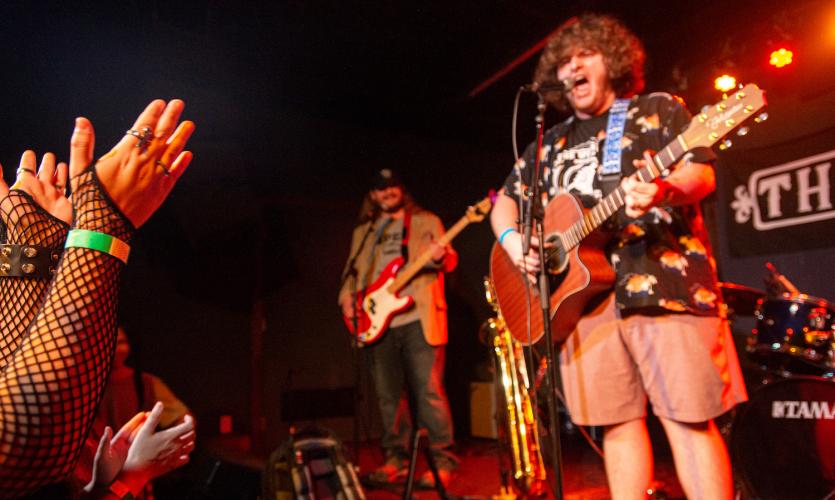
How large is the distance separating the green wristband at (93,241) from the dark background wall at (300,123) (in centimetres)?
447

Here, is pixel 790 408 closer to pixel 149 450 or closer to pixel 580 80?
pixel 580 80

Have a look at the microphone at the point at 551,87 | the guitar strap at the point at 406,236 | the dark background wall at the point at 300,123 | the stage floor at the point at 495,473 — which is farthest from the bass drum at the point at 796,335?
the guitar strap at the point at 406,236

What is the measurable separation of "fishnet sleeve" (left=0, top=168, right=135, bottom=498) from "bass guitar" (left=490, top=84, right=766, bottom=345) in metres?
1.61

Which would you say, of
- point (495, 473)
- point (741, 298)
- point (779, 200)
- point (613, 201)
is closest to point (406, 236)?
point (495, 473)

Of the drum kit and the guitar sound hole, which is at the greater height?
the guitar sound hole

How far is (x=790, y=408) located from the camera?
3.38 meters

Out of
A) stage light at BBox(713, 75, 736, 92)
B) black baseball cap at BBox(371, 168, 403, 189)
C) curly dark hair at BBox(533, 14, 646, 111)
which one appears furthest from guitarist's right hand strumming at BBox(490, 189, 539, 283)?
stage light at BBox(713, 75, 736, 92)

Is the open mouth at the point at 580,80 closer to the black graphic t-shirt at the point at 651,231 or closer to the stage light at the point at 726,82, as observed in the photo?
the black graphic t-shirt at the point at 651,231

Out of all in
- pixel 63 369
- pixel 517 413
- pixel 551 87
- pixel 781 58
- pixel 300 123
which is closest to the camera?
pixel 63 369

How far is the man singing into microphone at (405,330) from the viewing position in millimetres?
4348

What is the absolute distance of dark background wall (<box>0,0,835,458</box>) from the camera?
189 inches

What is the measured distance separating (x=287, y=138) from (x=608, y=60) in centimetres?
465

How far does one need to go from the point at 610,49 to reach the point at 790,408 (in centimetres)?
240

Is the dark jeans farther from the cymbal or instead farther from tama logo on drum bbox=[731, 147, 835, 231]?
tama logo on drum bbox=[731, 147, 835, 231]
